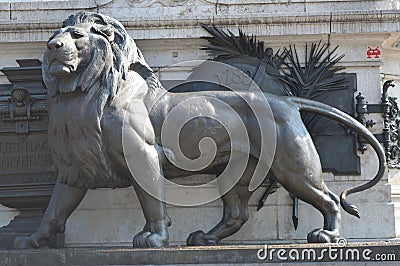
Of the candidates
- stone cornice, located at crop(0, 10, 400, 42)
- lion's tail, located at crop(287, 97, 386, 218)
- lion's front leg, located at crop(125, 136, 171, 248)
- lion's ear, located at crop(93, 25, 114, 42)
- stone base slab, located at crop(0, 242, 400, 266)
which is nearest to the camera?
stone base slab, located at crop(0, 242, 400, 266)

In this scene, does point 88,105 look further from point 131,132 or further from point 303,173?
point 303,173

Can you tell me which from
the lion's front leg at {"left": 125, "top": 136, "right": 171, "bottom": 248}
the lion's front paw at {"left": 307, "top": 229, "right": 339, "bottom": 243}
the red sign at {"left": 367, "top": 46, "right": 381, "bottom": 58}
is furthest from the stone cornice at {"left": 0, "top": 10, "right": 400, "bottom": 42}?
the lion's front paw at {"left": 307, "top": 229, "right": 339, "bottom": 243}

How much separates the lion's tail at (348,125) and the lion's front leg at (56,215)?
5.46ft

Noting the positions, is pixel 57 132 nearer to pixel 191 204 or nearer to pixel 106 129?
pixel 106 129

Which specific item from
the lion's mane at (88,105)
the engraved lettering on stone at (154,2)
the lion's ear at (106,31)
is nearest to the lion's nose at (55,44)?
the lion's mane at (88,105)

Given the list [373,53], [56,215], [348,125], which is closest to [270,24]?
[373,53]

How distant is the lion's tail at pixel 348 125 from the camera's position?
17.8ft

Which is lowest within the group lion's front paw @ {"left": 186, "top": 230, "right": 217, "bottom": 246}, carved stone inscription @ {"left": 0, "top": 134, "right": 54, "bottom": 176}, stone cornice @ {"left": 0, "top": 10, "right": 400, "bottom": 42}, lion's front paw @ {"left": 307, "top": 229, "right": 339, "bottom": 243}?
lion's front paw @ {"left": 186, "top": 230, "right": 217, "bottom": 246}

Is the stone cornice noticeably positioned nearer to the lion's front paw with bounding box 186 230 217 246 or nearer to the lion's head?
the lion's head

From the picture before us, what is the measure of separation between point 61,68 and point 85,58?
0.62ft

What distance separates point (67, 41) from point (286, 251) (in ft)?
6.36

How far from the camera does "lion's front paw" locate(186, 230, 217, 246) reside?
18.2 ft

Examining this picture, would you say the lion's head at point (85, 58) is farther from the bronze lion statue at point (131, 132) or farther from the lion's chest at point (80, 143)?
the lion's chest at point (80, 143)

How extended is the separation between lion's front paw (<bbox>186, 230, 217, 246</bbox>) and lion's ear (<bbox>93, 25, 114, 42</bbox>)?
1.53m
